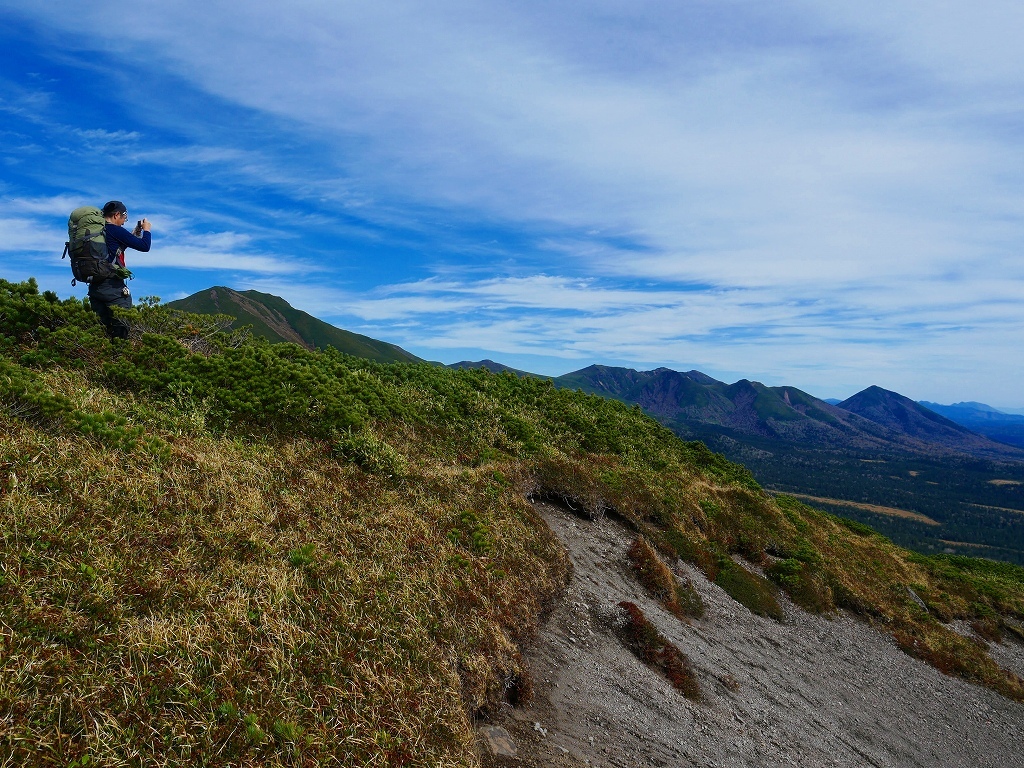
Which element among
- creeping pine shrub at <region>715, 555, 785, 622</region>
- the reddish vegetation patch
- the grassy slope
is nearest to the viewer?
the grassy slope

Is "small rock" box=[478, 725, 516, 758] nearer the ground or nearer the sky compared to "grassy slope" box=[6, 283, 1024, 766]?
nearer the ground

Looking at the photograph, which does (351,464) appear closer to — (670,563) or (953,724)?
(670,563)

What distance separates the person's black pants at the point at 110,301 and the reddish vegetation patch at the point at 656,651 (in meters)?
15.5

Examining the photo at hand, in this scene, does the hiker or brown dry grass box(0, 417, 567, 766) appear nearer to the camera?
brown dry grass box(0, 417, 567, 766)

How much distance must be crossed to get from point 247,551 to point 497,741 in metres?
4.94

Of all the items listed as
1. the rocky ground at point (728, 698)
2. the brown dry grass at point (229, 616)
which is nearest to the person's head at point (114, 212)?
the brown dry grass at point (229, 616)

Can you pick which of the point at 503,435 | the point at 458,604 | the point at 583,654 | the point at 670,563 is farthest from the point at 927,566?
the point at 458,604

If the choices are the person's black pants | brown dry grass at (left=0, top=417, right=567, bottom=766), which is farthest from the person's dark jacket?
brown dry grass at (left=0, top=417, right=567, bottom=766)

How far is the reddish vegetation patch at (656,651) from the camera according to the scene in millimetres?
12617

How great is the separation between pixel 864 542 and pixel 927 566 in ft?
22.8

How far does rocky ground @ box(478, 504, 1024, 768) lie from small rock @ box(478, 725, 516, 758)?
23 mm

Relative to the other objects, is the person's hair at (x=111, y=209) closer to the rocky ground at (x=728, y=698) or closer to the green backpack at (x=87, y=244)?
the green backpack at (x=87, y=244)

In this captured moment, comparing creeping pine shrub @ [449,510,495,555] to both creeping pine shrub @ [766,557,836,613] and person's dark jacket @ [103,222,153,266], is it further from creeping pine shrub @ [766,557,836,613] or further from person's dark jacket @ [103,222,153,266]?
creeping pine shrub @ [766,557,836,613]

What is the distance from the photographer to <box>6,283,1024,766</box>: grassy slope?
587 cm
